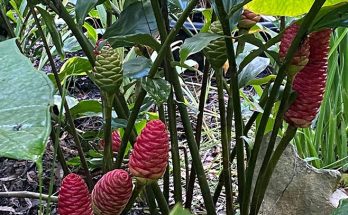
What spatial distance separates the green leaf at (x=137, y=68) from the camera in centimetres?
80

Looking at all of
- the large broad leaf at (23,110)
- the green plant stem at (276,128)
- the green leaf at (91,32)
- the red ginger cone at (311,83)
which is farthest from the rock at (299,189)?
the large broad leaf at (23,110)

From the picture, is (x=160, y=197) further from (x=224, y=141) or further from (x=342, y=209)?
(x=342, y=209)

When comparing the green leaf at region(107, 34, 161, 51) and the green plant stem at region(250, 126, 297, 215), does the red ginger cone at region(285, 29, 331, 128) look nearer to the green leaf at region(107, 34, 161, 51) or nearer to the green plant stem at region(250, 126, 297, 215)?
the green plant stem at region(250, 126, 297, 215)

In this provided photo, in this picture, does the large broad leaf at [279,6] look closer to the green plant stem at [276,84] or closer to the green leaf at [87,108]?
the green plant stem at [276,84]

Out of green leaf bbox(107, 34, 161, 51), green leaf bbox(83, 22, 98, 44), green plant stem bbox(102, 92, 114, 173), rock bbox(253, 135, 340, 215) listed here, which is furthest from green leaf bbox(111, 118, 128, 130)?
green leaf bbox(83, 22, 98, 44)

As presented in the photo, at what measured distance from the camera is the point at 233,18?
31.1 inches

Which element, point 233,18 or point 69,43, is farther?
point 69,43

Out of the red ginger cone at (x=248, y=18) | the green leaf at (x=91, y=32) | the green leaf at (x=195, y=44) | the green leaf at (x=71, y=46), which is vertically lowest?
the green leaf at (x=91, y=32)

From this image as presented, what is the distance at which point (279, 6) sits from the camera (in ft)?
2.35

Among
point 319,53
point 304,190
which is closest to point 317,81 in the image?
point 319,53

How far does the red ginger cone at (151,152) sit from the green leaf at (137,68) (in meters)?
0.17

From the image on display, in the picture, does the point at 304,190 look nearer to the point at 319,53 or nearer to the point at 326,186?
the point at 326,186

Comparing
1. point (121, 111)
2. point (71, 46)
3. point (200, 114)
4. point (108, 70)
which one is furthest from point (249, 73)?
point (71, 46)

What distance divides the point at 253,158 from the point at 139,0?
27cm
